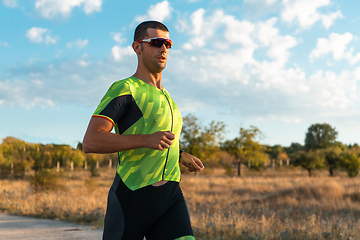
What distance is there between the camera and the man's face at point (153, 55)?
2.17 m

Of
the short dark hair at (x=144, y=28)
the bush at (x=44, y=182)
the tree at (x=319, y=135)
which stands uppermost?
the tree at (x=319, y=135)

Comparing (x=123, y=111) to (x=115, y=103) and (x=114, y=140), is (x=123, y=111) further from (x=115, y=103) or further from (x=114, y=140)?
(x=114, y=140)

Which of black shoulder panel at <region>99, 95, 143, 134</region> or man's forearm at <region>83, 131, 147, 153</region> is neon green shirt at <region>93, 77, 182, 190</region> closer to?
black shoulder panel at <region>99, 95, 143, 134</region>

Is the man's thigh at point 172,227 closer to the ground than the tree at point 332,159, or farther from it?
closer to the ground

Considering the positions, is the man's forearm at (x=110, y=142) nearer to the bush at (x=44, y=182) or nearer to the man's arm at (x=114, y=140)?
the man's arm at (x=114, y=140)

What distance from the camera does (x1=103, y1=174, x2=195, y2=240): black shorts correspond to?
1.95m

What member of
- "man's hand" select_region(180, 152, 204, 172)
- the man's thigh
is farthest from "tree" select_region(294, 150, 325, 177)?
the man's thigh

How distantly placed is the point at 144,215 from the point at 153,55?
1.06m

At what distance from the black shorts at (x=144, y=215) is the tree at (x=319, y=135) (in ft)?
260

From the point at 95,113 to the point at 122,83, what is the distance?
10.7 inches

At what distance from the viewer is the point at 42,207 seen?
30.9 ft

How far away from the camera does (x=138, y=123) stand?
77.0 inches

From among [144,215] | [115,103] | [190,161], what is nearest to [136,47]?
[115,103]

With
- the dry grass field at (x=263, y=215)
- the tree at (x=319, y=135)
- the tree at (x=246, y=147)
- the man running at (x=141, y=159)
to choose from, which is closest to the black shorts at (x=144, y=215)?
the man running at (x=141, y=159)
